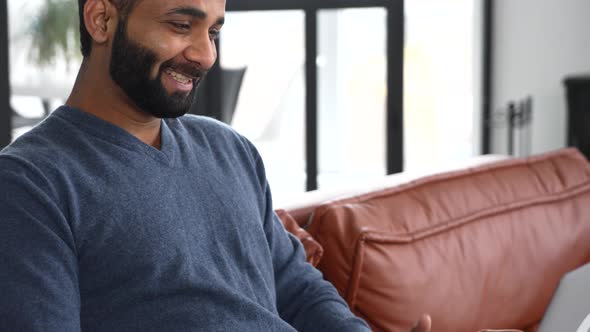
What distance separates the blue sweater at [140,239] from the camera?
915 mm

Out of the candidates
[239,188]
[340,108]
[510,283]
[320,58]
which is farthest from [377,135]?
[239,188]

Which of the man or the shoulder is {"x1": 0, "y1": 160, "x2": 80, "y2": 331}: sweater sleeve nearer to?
the man

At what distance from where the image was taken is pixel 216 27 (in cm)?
114

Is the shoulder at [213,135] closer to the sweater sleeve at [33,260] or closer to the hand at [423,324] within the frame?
the sweater sleeve at [33,260]

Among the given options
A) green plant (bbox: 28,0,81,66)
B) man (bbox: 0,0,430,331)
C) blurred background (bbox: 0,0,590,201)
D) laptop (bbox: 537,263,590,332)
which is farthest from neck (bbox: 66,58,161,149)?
green plant (bbox: 28,0,81,66)

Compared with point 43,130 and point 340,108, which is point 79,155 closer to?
point 43,130

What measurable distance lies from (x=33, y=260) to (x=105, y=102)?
0.26m

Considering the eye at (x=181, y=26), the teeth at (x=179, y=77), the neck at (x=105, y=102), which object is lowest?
the neck at (x=105, y=102)

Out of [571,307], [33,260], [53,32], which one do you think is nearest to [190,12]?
[33,260]

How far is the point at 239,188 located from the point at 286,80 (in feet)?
13.3

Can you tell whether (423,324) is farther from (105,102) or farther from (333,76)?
(333,76)

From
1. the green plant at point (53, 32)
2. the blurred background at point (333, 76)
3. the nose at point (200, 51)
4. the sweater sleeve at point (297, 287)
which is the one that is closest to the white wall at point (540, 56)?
the blurred background at point (333, 76)

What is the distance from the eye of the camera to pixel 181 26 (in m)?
1.09

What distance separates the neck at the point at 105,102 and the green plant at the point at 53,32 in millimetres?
3845
